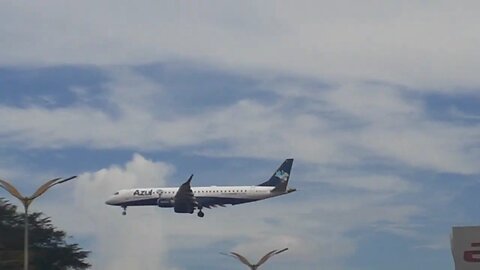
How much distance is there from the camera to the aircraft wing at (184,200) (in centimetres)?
12088

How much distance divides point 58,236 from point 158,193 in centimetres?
3170

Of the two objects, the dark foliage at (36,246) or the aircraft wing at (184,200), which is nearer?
the dark foliage at (36,246)

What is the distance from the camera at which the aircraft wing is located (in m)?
121

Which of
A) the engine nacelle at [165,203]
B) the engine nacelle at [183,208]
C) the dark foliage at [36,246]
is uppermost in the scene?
the engine nacelle at [165,203]

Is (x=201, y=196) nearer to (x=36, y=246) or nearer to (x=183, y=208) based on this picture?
(x=183, y=208)

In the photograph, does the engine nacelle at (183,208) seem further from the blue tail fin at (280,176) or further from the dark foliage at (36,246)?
the dark foliage at (36,246)

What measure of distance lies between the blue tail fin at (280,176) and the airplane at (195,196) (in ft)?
6.39

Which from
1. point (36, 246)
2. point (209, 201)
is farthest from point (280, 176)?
point (36, 246)

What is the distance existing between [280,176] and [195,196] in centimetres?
1112

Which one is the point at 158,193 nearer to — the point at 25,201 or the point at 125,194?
the point at 125,194

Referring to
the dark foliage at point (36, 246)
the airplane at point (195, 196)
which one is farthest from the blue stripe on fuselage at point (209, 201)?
the dark foliage at point (36, 246)

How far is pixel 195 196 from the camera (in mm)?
123312

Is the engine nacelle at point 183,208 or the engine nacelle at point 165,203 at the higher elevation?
the engine nacelle at point 165,203

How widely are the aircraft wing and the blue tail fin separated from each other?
10.8 m
